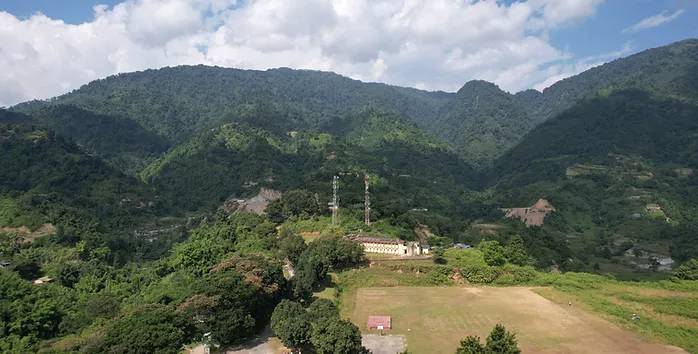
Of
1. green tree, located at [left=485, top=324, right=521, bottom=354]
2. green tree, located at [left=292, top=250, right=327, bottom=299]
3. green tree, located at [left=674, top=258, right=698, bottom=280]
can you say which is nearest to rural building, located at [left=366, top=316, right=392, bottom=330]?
green tree, located at [left=292, top=250, right=327, bottom=299]

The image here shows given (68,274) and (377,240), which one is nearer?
(377,240)

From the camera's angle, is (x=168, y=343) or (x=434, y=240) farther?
(x=434, y=240)

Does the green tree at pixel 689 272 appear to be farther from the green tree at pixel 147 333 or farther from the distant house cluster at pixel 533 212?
the distant house cluster at pixel 533 212

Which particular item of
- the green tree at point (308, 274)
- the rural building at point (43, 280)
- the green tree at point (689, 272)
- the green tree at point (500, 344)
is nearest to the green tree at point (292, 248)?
the green tree at point (308, 274)

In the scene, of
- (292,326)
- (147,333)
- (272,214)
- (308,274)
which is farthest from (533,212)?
(147,333)

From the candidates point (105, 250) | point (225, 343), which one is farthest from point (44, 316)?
point (105, 250)

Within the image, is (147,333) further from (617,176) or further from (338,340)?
Result: (617,176)

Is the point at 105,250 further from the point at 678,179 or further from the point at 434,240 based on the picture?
the point at 678,179
